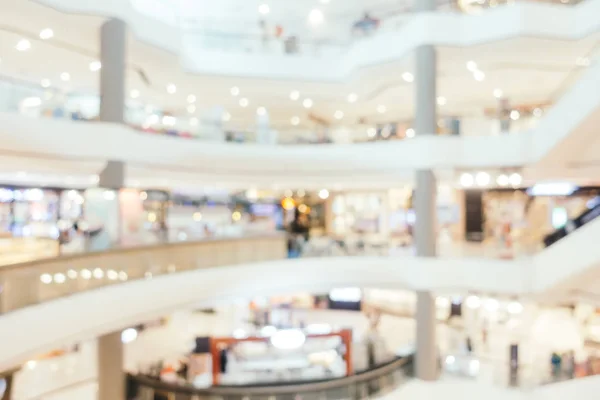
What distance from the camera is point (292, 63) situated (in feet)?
40.8

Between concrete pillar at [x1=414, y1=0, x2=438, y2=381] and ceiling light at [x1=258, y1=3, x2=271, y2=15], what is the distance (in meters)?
4.65

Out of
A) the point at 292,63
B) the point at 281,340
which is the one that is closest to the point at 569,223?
the point at 281,340

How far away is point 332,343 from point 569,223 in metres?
5.39

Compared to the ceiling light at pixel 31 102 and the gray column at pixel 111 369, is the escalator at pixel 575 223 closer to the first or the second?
the gray column at pixel 111 369

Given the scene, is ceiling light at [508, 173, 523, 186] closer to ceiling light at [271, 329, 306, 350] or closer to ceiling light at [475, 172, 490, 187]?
ceiling light at [475, 172, 490, 187]

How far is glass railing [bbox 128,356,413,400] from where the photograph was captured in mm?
8586

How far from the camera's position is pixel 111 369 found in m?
8.95

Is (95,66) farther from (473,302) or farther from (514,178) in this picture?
Answer: (473,302)

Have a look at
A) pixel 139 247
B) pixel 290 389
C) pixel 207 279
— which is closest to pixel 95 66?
pixel 139 247

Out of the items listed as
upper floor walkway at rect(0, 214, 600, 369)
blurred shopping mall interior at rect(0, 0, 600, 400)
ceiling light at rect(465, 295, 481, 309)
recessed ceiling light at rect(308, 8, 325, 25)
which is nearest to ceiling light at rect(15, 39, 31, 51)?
blurred shopping mall interior at rect(0, 0, 600, 400)

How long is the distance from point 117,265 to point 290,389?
370 centimetres

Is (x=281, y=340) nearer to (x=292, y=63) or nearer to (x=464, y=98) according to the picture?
(x=292, y=63)

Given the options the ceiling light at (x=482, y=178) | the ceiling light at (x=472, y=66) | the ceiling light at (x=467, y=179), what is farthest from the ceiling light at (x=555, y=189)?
the ceiling light at (x=472, y=66)

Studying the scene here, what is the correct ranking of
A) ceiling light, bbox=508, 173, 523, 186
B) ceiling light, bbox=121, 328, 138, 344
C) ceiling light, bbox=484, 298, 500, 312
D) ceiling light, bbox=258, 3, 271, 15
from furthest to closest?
1. ceiling light, bbox=484, 298, 500, 312
2. ceiling light, bbox=121, 328, 138, 344
3. ceiling light, bbox=258, 3, 271, 15
4. ceiling light, bbox=508, 173, 523, 186
